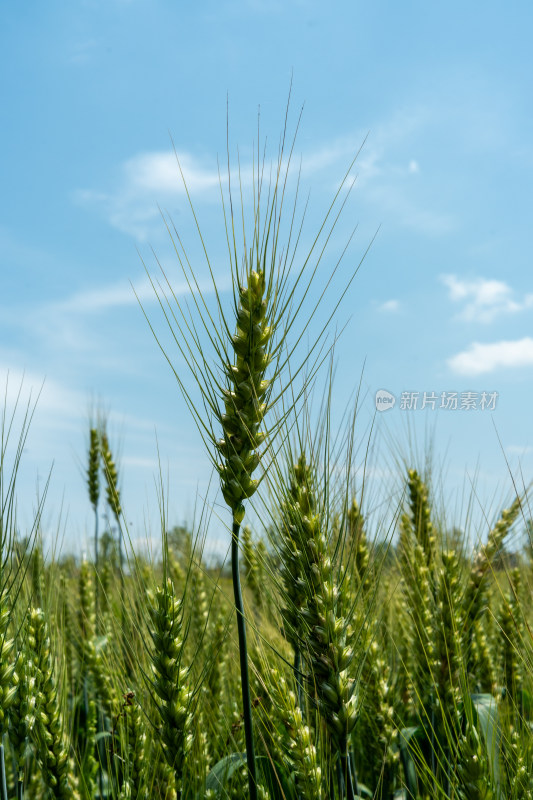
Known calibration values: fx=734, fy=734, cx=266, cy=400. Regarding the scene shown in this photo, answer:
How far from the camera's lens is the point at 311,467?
2.41m

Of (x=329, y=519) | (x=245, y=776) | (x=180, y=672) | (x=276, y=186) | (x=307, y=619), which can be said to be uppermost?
(x=276, y=186)

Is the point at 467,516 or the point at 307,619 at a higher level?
the point at 467,516

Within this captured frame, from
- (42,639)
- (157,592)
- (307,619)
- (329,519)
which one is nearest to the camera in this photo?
(307,619)

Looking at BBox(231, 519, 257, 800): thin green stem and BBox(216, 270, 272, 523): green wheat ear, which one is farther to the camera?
BBox(216, 270, 272, 523): green wheat ear

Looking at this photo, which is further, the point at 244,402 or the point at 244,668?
the point at 244,402

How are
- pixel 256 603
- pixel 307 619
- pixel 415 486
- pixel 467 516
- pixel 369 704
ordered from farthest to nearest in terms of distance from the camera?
pixel 256 603, pixel 415 486, pixel 467 516, pixel 369 704, pixel 307 619

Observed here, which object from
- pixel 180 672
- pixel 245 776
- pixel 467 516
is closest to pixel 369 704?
pixel 245 776

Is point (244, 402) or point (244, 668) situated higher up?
point (244, 402)

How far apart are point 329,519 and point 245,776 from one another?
3.77ft

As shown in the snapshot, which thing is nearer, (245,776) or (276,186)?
(276,186)

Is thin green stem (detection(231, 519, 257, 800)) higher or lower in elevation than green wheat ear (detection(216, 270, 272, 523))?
lower

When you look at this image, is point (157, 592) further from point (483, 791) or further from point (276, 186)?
point (276, 186)

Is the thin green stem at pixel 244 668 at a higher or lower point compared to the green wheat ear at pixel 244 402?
lower

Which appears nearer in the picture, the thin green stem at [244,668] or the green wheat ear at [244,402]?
the thin green stem at [244,668]
